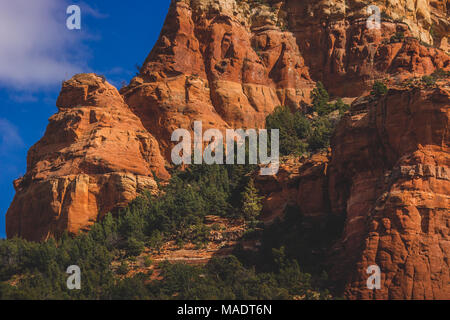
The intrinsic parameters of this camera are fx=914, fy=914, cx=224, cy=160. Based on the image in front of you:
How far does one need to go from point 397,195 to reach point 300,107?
36.7 metres

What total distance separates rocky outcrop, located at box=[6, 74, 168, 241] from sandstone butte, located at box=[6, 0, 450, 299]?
0.11m

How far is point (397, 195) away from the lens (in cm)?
5238

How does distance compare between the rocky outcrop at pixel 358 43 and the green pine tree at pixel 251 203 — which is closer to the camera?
the green pine tree at pixel 251 203

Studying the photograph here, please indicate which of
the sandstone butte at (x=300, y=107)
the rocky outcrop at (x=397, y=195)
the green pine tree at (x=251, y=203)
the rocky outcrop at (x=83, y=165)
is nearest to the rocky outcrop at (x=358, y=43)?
→ the sandstone butte at (x=300, y=107)

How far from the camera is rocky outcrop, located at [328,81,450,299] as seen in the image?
50.5 metres

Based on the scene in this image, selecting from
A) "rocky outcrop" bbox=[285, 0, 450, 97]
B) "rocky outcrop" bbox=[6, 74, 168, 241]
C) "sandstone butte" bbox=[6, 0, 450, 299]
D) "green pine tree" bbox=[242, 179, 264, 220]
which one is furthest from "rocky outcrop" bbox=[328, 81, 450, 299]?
"rocky outcrop" bbox=[285, 0, 450, 97]

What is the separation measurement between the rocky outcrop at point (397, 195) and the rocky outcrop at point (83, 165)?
17.6 metres

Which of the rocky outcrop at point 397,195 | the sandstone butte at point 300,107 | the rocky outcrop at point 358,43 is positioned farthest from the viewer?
the rocky outcrop at point 358,43

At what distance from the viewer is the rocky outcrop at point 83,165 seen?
6781 cm

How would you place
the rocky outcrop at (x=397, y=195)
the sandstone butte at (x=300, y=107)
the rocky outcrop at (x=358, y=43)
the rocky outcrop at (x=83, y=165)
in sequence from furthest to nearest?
1. the rocky outcrop at (x=358, y=43)
2. the rocky outcrop at (x=83, y=165)
3. the sandstone butte at (x=300, y=107)
4. the rocky outcrop at (x=397, y=195)

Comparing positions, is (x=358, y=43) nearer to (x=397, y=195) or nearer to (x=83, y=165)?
(x=83, y=165)

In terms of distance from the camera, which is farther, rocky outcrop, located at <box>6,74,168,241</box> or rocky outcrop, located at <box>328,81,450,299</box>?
rocky outcrop, located at <box>6,74,168,241</box>

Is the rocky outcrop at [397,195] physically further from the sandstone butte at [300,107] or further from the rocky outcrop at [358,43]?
the rocky outcrop at [358,43]

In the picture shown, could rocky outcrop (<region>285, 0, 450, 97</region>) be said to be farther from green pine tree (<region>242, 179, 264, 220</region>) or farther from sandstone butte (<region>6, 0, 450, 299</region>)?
green pine tree (<region>242, 179, 264, 220</region>)
